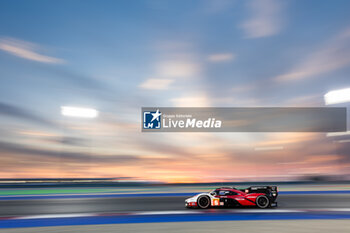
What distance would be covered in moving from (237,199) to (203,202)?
3.85ft

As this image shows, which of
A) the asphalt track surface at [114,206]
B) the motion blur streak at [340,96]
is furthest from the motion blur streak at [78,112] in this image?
the motion blur streak at [340,96]

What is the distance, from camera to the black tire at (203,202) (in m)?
9.81

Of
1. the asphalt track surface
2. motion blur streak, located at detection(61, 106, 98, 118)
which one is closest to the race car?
the asphalt track surface

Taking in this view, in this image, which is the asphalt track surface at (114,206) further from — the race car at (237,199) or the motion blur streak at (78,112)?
the motion blur streak at (78,112)

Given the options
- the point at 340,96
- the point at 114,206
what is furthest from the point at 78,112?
the point at 340,96

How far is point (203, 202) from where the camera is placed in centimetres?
984

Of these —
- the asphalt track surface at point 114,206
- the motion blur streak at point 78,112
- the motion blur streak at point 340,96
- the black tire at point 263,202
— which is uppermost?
the motion blur streak at point 340,96

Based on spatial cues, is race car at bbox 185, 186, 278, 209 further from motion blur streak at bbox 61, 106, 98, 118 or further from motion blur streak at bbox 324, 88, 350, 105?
motion blur streak at bbox 324, 88, 350, 105

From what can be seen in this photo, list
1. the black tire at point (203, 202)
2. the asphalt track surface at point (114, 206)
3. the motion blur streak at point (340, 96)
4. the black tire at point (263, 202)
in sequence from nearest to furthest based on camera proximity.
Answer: the black tire at point (263, 202)
the black tire at point (203, 202)
the asphalt track surface at point (114, 206)
the motion blur streak at point (340, 96)

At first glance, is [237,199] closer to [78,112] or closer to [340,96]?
[78,112]

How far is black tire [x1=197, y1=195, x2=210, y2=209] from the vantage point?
32.2 feet

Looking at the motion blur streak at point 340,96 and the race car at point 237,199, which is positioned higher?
the motion blur streak at point 340,96

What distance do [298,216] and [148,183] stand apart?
76.0 ft

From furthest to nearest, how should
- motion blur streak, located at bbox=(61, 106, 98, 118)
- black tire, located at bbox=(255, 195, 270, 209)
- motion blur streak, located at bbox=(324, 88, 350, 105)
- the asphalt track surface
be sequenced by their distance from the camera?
motion blur streak, located at bbox=(324, 88, 350, 105)
motion blur streak, located at bbox=(61, 106, 98, 118)
the asphalt track surface
black tire, located at bbox=(255, 195, 270, 209)
